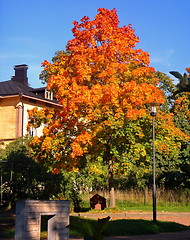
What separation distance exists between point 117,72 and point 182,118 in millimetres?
14829

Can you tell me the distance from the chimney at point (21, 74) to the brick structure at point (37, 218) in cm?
3333

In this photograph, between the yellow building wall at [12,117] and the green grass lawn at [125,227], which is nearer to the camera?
the green grass lawn at [125,227]

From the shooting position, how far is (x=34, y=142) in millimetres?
24453

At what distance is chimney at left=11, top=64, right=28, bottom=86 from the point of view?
44219 millimetres

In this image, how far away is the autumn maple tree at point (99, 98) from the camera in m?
22.1

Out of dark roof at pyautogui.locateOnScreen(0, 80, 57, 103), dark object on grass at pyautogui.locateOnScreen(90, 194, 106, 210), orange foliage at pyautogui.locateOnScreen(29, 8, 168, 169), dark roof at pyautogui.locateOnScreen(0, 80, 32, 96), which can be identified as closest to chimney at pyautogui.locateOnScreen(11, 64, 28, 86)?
dark roof at pyautogui.locateOnScreen(0, 80, 57, 103)

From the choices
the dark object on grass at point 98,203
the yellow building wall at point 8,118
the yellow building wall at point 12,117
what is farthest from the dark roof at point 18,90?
the dark object on grass at point 98,203

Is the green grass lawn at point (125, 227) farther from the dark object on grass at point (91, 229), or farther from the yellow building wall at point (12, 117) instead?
the yellow building wall at point (12, 117)

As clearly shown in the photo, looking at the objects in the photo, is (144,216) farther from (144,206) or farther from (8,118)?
(8,118)

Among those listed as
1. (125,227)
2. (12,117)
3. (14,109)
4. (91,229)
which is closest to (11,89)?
(14,109)

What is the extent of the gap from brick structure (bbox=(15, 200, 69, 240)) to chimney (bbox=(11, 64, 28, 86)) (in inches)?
1312

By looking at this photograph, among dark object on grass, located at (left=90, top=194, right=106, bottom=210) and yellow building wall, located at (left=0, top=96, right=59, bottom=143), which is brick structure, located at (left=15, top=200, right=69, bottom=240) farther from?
yellow building wall, located at (left=0, top=96, right=59, bottom=143)

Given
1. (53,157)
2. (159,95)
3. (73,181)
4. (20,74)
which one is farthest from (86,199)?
(20,74)

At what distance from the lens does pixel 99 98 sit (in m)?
22.2
